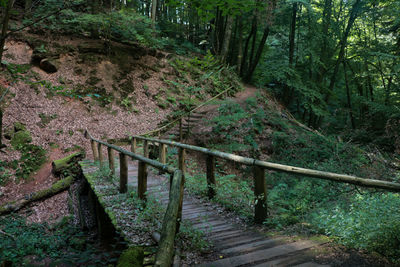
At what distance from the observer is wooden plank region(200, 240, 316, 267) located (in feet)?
8.31

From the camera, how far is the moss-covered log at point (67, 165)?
876 centimetres

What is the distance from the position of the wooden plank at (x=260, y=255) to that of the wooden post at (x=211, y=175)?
231 cm

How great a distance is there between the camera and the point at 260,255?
8.64 feet

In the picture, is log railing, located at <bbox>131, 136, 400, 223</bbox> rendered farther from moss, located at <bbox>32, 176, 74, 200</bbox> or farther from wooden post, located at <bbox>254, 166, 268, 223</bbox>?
moss, located at <bbox>32, 176, 74, 200</bbox>

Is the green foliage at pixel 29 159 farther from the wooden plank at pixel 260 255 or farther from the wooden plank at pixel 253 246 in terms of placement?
the wooden plank at pixel 260 255

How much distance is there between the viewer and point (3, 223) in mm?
6211

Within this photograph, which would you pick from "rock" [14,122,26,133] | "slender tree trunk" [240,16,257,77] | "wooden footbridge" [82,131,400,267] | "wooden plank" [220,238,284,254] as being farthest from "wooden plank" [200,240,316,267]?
"slender tree trunk" [240,16,257,77]

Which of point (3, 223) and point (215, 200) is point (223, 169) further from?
point (3, 223)

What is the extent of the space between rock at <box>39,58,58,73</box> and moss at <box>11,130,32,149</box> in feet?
14.7

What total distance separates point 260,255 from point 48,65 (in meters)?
14.3

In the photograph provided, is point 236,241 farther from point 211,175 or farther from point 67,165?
point 67,165

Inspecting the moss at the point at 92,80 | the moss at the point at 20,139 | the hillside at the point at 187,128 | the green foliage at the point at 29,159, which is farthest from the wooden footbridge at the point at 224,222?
the moss at the point at 92,80

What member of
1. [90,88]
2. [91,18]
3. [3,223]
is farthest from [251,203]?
[91,18]

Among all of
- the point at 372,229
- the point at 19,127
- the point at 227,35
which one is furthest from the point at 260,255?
the point at 227,35
